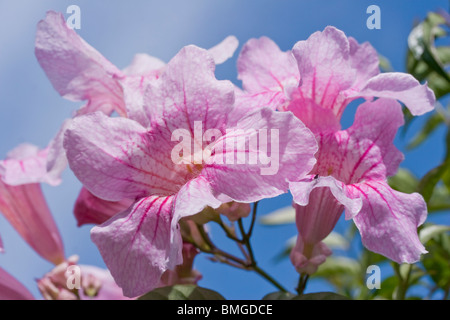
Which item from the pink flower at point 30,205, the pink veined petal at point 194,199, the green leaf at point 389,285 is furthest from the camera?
the green leaf at point 389,285

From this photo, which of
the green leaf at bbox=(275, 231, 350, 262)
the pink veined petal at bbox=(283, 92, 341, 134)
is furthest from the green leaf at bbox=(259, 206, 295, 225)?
the pink veined petal at bbox=(283, 92, 341, 134)

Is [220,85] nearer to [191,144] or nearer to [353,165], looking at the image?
[191,144]

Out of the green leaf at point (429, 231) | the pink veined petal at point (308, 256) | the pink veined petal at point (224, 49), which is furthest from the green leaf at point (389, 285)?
the pink veined petal at point (224, 49)

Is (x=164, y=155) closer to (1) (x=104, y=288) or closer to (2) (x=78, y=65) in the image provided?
(2) (x=78, y=65)

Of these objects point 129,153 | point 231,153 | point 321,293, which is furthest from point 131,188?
point 321,293

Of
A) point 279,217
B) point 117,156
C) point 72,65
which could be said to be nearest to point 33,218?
point 72,65

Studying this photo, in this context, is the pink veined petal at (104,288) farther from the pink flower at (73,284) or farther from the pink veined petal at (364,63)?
the pink veined petal at (364,63)
